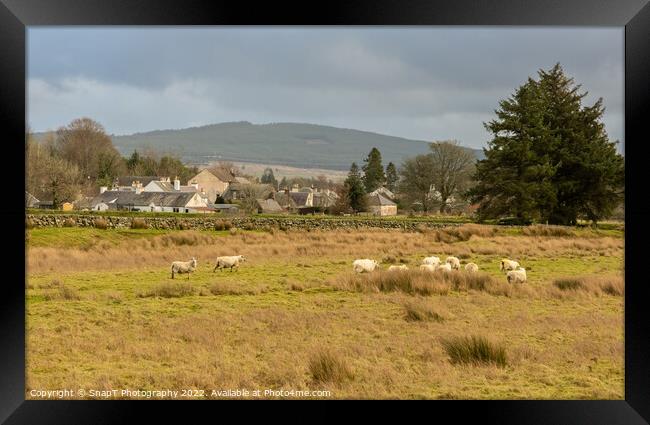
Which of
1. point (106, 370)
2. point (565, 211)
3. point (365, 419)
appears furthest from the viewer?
point (565, 211)

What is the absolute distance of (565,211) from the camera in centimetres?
1317

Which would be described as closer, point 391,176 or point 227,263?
point 227,263

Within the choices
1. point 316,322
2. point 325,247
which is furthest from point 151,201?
point 316,322

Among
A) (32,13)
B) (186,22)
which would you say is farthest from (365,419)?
(32,13)

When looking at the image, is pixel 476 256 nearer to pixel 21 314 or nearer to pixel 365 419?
pixel 365 419

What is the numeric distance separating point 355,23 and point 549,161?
1069 cm

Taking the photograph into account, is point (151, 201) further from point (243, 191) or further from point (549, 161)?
point (549, 161)

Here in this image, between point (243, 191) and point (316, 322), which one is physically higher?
point (243, 191)

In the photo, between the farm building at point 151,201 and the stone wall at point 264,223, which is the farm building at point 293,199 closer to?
the stone wall at point 264,223

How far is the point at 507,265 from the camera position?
399 inches

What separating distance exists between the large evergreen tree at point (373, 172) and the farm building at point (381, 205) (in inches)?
12.6

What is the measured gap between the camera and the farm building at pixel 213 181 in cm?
1170

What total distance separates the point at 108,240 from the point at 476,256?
7964mm

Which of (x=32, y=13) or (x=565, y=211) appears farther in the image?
(x=565, y=211)
